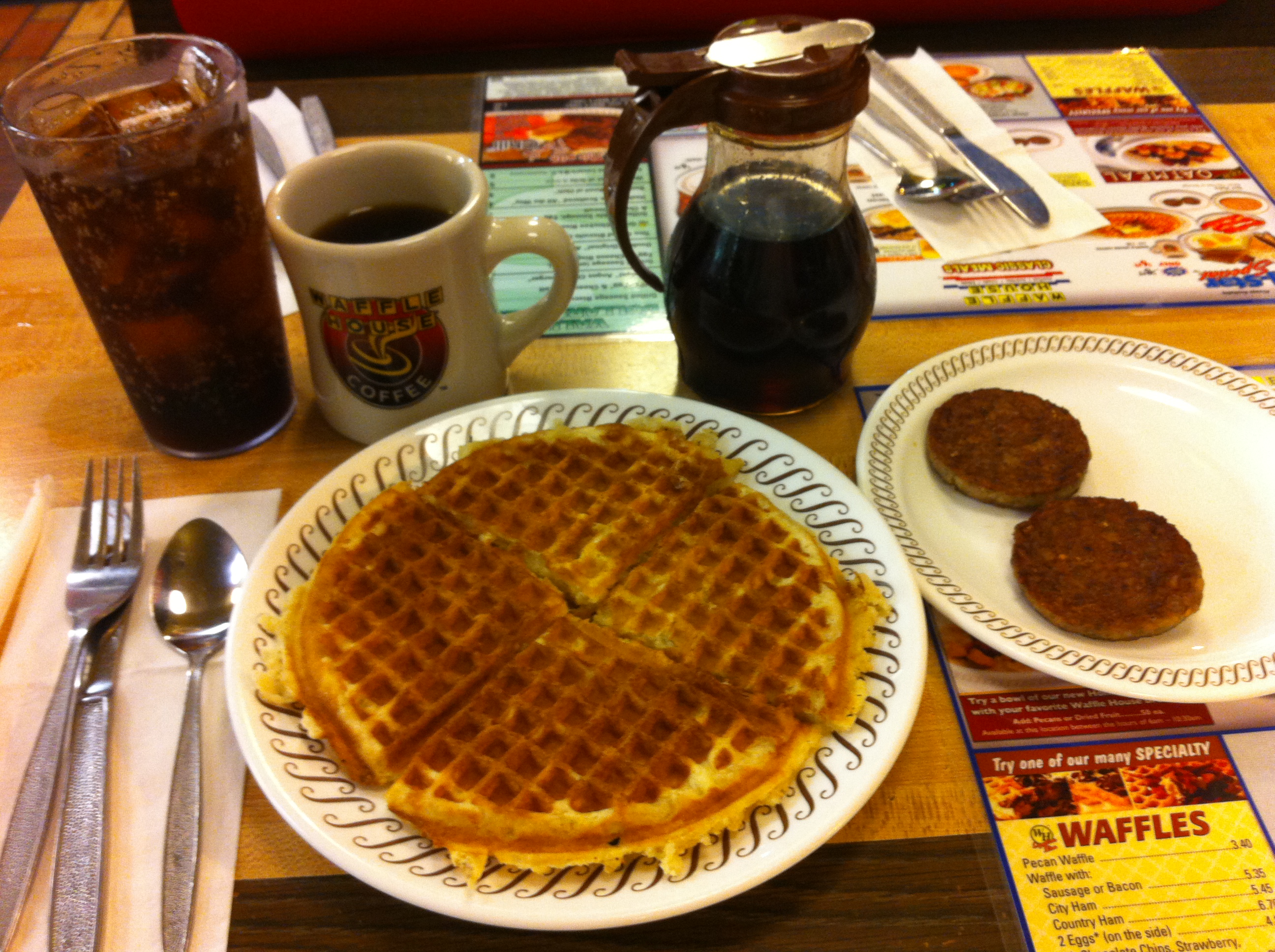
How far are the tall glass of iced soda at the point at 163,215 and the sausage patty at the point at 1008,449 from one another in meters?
0.98

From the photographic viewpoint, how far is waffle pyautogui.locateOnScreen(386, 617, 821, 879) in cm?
78

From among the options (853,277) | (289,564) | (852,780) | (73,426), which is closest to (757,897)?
(852,780)

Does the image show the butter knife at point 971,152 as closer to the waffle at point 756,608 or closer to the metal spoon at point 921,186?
the metal spoon at point 921,186

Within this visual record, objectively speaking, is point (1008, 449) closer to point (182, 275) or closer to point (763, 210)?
point (763, 210)

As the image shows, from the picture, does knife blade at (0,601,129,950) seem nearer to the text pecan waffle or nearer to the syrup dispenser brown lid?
the syrup dispenser brown lid

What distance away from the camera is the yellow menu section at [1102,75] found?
6.69 ft

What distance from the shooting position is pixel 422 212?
4.00 feet

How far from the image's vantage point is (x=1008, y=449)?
1.16m

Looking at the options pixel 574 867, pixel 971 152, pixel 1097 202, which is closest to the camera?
pixel 574 867

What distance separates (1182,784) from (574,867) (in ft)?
2.12

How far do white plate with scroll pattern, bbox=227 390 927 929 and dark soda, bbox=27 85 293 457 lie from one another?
0.24 metres

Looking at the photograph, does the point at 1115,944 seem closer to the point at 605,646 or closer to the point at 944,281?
the point at 605,646

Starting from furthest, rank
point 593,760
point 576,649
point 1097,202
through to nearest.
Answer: point 1097,202 < point 576,649 < point 593,760

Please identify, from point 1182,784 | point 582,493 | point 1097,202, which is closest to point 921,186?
point 1097,202
